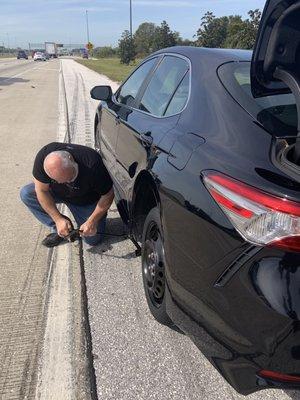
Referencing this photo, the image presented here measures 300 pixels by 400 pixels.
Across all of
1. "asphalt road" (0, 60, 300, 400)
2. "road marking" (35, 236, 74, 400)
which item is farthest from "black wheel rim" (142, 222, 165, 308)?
"road marking" (35, 236, 74, 400)

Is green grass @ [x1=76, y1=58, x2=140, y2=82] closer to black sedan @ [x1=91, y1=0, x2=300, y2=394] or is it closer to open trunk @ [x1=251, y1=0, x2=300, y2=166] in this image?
black sedan @ [x1=91, y1=0, x2=300, y2=394]

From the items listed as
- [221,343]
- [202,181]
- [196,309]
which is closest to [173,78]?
[202,181]

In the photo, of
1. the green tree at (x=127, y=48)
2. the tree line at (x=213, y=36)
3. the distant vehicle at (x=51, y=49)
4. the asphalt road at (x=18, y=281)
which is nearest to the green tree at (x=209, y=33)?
the tree line at (x=213, y=36)

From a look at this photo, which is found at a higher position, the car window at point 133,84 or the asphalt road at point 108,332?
A: the car window at point 133,84

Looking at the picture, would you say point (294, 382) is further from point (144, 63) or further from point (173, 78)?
point (144, 63)

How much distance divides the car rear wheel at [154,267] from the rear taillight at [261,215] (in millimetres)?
821

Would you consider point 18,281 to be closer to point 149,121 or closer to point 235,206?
point 149,121

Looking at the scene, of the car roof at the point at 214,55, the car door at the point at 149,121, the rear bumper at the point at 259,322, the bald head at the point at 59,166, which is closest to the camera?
the rear bumper at the point at 259,322

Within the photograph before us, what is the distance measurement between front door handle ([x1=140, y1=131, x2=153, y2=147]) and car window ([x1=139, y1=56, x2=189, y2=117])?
0.56 feet

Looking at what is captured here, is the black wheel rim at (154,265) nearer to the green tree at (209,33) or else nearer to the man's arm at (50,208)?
the man's arm at (50,208)

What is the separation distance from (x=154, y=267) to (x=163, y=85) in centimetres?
134

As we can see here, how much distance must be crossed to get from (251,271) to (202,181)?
→ 0.49m

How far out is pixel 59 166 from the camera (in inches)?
135

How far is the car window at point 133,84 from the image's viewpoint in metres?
3.98
